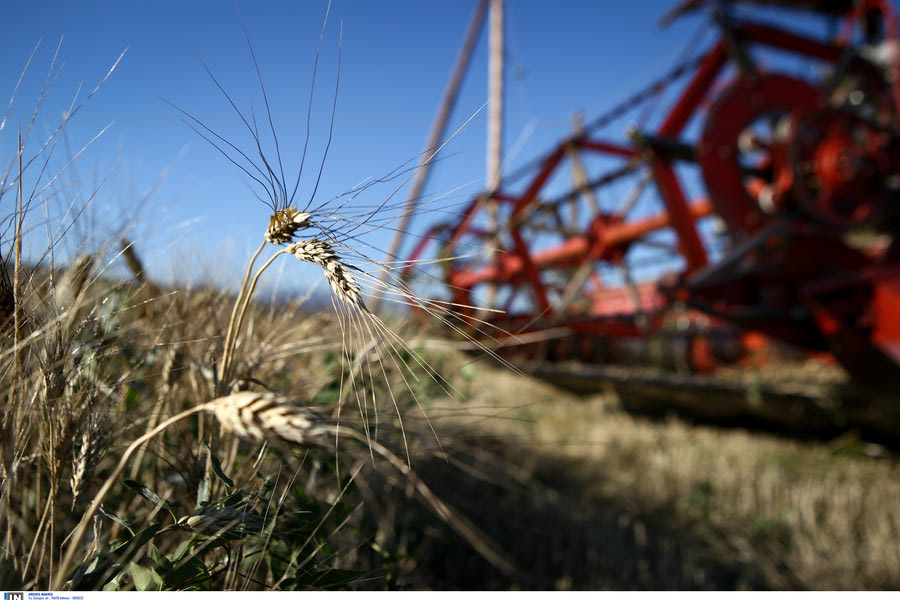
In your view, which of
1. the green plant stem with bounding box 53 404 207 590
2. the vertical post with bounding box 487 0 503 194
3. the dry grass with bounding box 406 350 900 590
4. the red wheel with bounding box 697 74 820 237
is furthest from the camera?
the vertical post with bounding box 487 0 503 194

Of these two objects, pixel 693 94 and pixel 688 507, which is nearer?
pixel 688 507

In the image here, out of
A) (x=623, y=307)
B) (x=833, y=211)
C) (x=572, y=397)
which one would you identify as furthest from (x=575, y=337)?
(x=833, y=211)

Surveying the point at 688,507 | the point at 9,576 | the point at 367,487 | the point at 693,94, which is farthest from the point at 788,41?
the point at 9,576

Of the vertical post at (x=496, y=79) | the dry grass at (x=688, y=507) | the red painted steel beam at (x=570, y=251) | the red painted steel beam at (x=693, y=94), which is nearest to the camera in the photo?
the dry grass at (x=688, y=507)

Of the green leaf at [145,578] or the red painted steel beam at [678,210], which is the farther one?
the red painted steel beam at [678,210]

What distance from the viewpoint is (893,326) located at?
221 cm

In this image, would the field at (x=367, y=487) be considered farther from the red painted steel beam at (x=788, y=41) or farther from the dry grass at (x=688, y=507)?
the red painted steel beam at (x=788, y=41)

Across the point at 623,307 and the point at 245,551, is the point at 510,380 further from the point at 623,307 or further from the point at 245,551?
the point at 245,551

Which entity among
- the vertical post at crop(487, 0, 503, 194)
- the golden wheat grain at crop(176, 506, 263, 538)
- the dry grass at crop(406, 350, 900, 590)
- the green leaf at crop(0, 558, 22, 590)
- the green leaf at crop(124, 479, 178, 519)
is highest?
the vertical post at crop(487, 0, 503, 194)

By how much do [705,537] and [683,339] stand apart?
94.0 inches

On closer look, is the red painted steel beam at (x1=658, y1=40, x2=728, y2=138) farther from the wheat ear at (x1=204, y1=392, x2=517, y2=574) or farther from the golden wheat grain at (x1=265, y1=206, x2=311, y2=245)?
the wheat ear at (x1=204, y1=392, x2=517, y2=574)

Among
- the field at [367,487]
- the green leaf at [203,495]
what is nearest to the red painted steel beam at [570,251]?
the field at [367,487]

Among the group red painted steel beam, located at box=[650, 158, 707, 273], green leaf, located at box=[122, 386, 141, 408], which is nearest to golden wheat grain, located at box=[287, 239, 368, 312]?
green leaf, located at box=[122, 386, 141, 408]

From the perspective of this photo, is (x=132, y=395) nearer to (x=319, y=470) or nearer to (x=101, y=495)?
(x=319, y=470)
